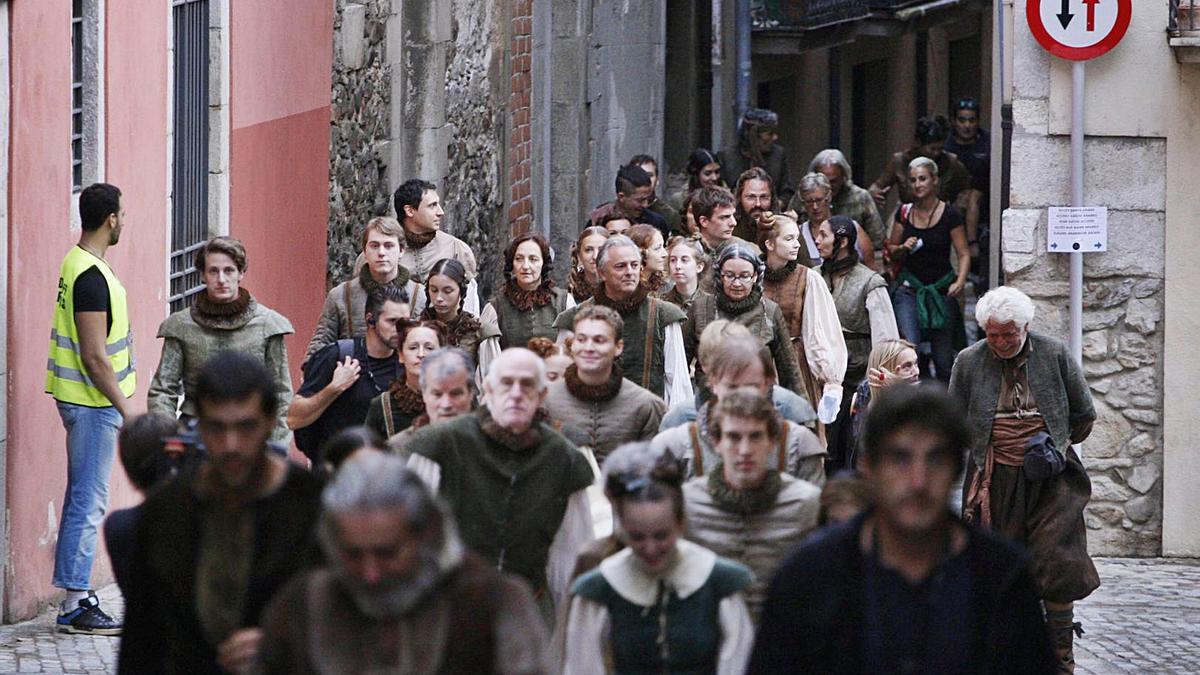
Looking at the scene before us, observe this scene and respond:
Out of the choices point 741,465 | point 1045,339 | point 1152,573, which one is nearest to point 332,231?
point 1152,573

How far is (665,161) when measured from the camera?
28.4 metres

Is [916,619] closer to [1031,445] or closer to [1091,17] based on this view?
[1031,445]

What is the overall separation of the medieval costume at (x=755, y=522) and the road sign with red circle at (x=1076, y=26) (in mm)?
6429

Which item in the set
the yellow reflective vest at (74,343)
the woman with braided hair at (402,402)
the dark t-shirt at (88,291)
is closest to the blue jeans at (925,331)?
the yellow reflective vest at (74,343)

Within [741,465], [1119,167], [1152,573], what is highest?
[1119,167]

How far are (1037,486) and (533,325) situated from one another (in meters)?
2.89

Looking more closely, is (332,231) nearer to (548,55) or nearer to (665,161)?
(548,55)

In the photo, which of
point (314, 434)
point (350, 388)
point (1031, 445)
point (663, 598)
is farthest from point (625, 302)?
point (663, 598)

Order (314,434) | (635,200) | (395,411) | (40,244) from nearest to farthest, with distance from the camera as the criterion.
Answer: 1. (395,411)
2. (314,434)
3. (40,244)
4. (635,200)

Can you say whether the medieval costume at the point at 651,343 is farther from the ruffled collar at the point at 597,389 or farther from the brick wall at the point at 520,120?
the brick wall at the point at 520,120

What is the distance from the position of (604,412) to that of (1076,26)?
16.0 feet

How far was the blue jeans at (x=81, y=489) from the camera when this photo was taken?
10234 mm

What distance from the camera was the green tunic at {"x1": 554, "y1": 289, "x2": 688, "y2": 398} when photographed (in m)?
10.7

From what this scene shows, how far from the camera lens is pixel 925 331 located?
15.9 m
